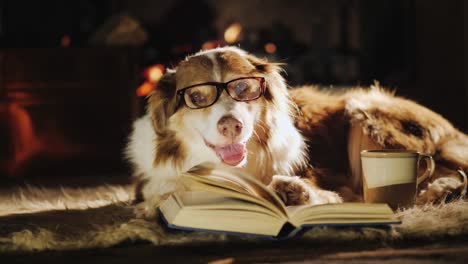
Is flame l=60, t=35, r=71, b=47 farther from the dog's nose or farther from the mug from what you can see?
the mug

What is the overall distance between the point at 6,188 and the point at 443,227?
2504mm

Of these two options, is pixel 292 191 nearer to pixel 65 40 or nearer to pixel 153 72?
pixel 153 72

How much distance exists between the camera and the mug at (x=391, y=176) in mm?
1793

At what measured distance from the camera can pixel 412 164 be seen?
1809 mm

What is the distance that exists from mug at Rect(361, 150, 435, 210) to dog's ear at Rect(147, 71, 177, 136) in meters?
0.85

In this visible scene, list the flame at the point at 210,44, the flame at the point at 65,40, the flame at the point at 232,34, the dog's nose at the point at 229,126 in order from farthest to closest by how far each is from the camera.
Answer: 1. the flame at the point at 232,34
2. the flame at the point at 210,44
3. the flame at the point at 65,40
4. the dog's nose at the point at 229,126

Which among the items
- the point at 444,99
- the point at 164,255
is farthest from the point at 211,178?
the point at 444,99

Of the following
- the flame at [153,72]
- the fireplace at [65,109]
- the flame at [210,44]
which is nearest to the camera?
the fireplace at [65,109]

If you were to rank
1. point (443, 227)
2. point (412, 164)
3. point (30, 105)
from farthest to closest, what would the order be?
point (30, 105) → point (412, 164) → point (443, 227)

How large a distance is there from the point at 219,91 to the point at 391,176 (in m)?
0.70

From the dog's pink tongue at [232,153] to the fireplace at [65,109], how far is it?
1.91 metres

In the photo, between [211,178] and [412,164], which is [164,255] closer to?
[211,178]

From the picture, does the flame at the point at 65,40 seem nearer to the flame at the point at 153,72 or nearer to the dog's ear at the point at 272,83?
the flame at the point at 153,72

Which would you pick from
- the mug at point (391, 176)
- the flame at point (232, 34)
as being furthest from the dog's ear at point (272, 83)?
the flame at point (232, 34)
